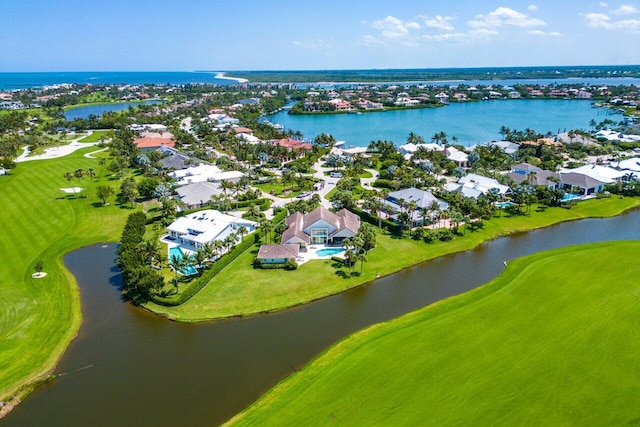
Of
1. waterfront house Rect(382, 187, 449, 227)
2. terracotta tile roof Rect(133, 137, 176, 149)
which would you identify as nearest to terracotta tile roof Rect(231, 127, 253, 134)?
terracotta tile roof Rect(133, 137, 176, 149)

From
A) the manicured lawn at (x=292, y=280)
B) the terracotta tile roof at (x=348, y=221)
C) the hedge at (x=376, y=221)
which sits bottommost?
the manicured lawn at (x=292, y=280)

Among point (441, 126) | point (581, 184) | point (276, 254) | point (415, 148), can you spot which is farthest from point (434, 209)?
point (441, 126)

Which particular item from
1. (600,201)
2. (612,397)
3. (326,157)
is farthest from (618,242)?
(326,157)

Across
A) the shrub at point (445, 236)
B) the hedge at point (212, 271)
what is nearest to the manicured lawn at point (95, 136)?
the hedge at point (212, 271)

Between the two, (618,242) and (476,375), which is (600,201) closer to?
(618,242)

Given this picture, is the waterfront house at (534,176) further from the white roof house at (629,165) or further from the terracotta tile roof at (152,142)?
the terracotta tile roof at (152,142)

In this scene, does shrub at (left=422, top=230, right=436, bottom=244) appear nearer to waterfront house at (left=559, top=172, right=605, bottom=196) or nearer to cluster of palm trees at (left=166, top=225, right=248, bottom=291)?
cluster of palm trees at (left=166, top=225, right=248, bottom=291)
